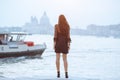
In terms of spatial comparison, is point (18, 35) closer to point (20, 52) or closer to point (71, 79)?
point (20, 52)

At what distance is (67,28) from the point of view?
12586 millimetres

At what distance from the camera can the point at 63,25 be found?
12555mm

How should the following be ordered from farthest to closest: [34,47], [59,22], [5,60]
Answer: [34,47]
[5,60]
[59,22]

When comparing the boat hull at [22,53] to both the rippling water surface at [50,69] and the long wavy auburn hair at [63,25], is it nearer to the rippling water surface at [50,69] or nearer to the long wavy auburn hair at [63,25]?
the rippling water surface at [50,69]

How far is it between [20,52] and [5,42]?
1.74 metres

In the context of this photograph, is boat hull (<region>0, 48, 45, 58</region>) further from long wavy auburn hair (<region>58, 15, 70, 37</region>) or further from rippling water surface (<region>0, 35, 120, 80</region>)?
long wavy auburn hair (<region>58, 15, 70, 37</region>)

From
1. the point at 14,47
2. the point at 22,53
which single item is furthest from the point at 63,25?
the point at 22,53

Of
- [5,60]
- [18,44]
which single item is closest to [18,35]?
[18,44]

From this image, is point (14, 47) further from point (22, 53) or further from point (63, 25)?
point (63, 25)

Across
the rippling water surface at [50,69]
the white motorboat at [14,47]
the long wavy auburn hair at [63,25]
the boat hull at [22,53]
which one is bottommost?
the rippling water surface at [50,69]

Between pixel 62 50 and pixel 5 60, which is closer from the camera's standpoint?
pixel 62 50

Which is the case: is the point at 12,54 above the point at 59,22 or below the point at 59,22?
below

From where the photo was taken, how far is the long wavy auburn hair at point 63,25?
12.5 meters

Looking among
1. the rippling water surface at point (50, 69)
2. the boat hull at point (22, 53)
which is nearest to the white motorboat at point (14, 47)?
the boat hull at point (22, 53)
